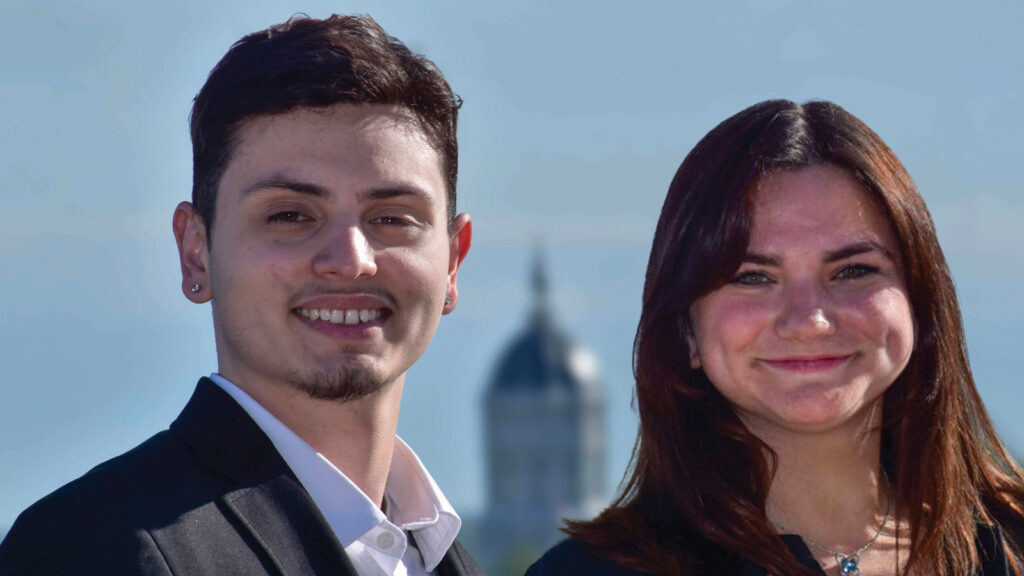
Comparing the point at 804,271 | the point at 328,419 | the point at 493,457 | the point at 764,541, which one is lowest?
the point at 764,541

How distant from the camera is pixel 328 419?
5684 millimetres

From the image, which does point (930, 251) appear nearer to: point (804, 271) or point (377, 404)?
point (804, 271)

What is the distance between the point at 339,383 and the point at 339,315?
0.62 ft

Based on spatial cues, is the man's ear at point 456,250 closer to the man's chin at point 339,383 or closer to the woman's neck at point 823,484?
the man's chin at point 339,383

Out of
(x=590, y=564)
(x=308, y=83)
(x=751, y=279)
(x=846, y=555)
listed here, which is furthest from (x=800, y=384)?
(x=308, y=83)

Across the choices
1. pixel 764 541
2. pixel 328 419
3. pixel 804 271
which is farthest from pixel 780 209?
pixel 328 419

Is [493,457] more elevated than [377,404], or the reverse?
[493,457]

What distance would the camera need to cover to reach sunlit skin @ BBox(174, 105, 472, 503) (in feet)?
18.1

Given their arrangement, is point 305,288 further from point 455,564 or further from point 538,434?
point 538,434

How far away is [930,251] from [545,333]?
594 ft

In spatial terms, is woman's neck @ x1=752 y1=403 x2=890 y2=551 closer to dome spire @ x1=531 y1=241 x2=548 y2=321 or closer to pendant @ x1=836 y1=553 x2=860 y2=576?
pendant @ x1=836 y1=553 x2=860 y2=576

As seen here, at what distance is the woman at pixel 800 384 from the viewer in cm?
588

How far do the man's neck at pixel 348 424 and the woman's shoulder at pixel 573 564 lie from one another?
1.74 feet

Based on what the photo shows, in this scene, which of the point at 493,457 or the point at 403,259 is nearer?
the point at 403,259
